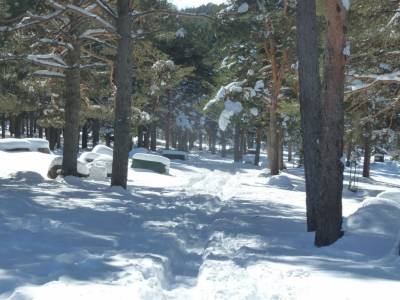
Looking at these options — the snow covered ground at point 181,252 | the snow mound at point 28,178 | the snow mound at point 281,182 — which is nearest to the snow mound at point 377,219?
the snow covered ground at point 181,252

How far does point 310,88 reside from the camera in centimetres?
785

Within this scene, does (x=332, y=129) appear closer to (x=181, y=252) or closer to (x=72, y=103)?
(x=181, y=252)

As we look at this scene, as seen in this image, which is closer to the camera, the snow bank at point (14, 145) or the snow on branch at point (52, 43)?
the snow on branch at point (52, 43)

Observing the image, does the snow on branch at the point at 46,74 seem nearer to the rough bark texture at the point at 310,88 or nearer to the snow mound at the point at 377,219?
the rough bark texture at the point at 310,88

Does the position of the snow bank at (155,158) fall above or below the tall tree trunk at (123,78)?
below

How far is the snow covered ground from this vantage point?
4.71 metres

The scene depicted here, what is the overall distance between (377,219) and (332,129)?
1.97 meters

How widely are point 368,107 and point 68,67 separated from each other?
9388 millimetres

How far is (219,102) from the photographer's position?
965 inches

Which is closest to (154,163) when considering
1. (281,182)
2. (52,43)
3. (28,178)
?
(281,182)

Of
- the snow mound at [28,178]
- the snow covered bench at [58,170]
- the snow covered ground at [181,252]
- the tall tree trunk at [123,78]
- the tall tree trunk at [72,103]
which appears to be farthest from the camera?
the snow covered bench at [58,170]

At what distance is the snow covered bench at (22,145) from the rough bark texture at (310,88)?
24320 mm

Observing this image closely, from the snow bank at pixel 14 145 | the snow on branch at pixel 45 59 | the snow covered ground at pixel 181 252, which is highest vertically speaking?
the snow on branch at pixel 45 59

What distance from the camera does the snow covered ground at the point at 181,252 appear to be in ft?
15.5
